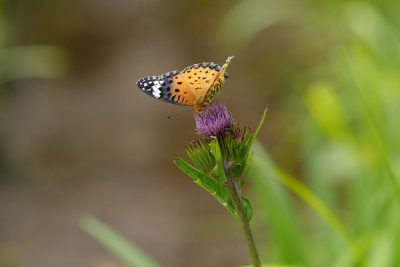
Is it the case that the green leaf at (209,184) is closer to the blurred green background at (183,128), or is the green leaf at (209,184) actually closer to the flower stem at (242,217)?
the flower stem at (242,217)

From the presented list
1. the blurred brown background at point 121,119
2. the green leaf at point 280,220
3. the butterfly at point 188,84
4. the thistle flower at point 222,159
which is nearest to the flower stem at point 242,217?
Result: the thistle flower at point 222,159

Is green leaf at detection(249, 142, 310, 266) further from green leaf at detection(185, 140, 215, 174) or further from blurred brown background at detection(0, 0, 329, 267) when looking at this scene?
blurred brown background at detection(0, 0, 329, 267)

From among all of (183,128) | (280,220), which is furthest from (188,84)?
(183,128)

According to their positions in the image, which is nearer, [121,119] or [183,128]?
[183,128]

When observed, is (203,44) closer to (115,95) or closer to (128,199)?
(115,95)

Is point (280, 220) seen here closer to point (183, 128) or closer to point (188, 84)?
point (188, 84)

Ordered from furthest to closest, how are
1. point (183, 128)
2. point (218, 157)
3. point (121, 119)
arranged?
1. point (121, 119)
2. point (183, 128)
3. point (218, 157)

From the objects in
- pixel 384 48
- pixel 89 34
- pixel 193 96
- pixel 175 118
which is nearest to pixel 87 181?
pixel 175 118

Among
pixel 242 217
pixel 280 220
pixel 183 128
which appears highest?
pixel 242 217

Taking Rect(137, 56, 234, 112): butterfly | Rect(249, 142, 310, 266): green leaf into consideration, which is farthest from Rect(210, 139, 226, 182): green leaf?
Rect(249, 142, 310, 266): green leaf
